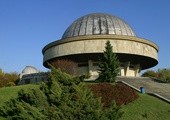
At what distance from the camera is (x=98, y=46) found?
49562mm

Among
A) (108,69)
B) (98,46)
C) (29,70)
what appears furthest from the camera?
(29,70)

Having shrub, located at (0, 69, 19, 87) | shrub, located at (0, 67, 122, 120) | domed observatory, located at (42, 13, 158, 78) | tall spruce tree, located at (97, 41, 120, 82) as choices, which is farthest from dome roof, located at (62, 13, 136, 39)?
shrub, located at (0, 67, 122, 120)

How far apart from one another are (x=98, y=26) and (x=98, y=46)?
14.3 ft

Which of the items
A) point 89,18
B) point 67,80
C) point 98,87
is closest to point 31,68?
point 89,18

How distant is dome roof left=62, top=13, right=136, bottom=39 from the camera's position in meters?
52.3

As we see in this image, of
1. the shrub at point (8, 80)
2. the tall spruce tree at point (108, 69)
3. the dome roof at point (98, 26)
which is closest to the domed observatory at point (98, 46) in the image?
the dome roof at point (98, 26)

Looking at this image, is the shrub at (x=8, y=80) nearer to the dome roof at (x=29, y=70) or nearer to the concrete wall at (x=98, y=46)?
the dome roof at (x=29, y=70)

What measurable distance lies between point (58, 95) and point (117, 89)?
40.3ft

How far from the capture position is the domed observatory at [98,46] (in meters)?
49.8

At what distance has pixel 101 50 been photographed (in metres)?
49.3

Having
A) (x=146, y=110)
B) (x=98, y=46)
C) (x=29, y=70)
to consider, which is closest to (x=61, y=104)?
(x=146, y=110)

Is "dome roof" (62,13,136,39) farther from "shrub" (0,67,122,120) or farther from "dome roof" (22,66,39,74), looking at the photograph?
"shrub" (0,67,122,120)

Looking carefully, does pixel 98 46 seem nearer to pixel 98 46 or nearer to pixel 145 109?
pixel 98 46

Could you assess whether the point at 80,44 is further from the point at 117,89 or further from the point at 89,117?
the point at 89,117
